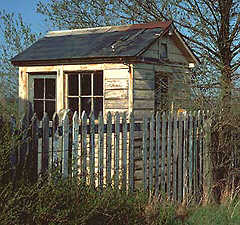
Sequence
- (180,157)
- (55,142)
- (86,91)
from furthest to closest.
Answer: (86,91) → (180,157) → (55,142)

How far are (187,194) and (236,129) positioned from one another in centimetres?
213

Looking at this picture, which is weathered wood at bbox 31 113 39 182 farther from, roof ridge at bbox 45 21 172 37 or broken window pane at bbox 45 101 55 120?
roof ridge at bbox 45 21 172 37

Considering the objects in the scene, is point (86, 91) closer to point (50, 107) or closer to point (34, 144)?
point (50, 107)

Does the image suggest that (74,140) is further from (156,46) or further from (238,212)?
(156,46)

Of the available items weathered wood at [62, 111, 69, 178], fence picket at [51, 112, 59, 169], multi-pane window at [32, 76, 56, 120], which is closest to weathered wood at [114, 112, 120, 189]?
weathered wood at [62, 111, 69, 178]

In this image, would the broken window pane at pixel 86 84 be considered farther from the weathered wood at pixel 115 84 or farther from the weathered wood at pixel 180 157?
the weathered wood at pixel 180 157

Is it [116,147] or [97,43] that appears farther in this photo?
[97,43]

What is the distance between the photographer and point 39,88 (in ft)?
34.0

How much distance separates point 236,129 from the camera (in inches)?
366

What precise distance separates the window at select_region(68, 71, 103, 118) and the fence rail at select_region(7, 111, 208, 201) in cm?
177

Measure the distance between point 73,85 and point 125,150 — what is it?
3.61 metres

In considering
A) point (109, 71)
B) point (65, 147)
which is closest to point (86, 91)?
point (109, 71)

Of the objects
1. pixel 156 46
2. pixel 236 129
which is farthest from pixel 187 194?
pixel 156 46

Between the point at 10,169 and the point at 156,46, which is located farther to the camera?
the point at 156,46
